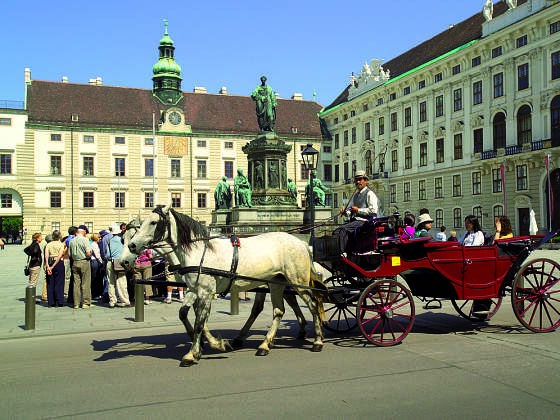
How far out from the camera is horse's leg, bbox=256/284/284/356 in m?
7.08

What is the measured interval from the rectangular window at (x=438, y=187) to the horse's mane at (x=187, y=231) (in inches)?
1782

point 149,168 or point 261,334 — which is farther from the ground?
point 149,168

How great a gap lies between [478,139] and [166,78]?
40.1 metres

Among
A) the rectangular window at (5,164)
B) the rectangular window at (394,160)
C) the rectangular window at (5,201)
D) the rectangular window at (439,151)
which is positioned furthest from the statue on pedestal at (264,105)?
the rectangular window at (5,201)

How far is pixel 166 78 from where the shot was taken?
217 ft

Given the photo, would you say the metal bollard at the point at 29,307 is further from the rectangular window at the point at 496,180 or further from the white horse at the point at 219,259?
the rectangular window at the point at 496,180

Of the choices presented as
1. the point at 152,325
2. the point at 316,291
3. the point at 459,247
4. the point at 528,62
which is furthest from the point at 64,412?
the point at 528,62

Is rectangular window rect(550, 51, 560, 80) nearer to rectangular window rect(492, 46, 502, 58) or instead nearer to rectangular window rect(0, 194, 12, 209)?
rectangular window rect(492, 46, 502, 58)

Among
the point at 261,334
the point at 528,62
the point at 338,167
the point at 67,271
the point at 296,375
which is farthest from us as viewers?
the point at 338,167

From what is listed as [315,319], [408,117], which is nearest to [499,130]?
[408,117]

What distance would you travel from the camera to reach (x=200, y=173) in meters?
65.8

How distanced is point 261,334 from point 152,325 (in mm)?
2333

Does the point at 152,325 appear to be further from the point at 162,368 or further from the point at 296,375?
the point at 296,375

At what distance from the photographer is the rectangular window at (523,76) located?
130 feet
